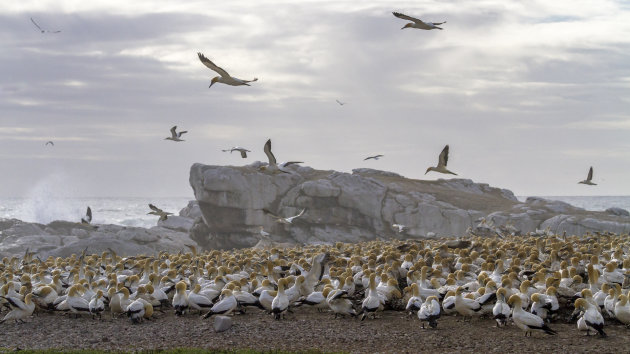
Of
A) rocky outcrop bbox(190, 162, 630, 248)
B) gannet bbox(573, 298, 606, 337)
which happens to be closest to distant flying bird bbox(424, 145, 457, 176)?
gannet bbox(573, 298, 606, 337)

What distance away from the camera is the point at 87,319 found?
59.7 ft

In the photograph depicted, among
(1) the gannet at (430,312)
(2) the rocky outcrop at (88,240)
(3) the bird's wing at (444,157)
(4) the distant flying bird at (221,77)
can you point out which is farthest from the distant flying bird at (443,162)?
(2) the rocky outcrop at (88,240)

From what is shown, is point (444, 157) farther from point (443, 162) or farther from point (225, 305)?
point (225, 305)

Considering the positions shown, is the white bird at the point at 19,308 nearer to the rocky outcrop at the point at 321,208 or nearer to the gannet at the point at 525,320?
the gannet at the point at 525,320

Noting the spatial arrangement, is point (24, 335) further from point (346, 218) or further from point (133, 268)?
point (346, 218)

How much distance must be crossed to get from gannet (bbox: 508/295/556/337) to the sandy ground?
0.23 m

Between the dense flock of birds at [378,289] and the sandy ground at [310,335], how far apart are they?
0.27 m

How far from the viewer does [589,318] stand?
14.1 meters

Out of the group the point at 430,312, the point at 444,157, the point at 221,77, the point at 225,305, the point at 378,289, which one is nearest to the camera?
the point at 430,312

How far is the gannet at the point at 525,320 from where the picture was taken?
14.1 metres

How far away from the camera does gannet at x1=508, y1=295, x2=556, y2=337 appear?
14.1 meters

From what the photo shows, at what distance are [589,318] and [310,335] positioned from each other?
566 centimetres

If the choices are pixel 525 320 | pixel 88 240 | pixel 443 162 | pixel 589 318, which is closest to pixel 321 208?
pixel 88 240

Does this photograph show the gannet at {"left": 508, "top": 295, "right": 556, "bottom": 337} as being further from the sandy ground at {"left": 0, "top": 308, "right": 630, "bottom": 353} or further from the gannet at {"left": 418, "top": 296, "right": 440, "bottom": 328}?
the gannet at {"left": 418, "top": 296, "right": 440, "bottom": 328}
